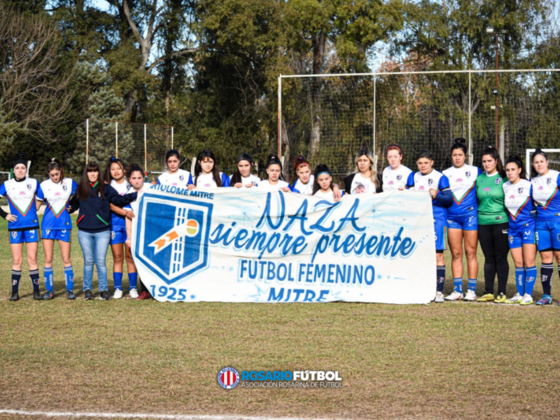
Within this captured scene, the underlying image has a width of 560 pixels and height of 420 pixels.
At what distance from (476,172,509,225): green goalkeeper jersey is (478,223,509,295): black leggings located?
8 centimetres

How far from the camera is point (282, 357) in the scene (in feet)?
16.2

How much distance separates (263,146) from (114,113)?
8.29 metres

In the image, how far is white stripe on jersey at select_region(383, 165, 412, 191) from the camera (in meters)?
7.74

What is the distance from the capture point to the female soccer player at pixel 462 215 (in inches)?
289

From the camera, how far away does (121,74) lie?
3481 cm

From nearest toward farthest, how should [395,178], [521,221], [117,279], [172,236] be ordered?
1. [521,221]
2. [172,236]
3. [117,279]
4. [395,178]

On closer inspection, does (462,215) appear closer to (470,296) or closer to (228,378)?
(470,296)

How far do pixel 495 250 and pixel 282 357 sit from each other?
349 centimetres

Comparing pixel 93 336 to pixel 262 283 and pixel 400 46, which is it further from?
pixel 400 46

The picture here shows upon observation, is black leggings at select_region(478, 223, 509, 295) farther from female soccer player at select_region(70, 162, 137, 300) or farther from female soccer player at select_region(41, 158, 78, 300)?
female soccer player at select_region(41, 158, 78, 300)

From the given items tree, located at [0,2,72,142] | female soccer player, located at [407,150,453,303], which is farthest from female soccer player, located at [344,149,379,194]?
tree, located at [0,2,72,142]

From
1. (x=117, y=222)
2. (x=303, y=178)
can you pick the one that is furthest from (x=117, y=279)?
Answer: (x=303, y=178)

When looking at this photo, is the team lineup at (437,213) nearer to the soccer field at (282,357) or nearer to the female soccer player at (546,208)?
the female soccer player at (546,208)

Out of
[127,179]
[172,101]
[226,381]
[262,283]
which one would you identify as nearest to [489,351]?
[226,381]
